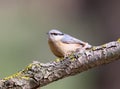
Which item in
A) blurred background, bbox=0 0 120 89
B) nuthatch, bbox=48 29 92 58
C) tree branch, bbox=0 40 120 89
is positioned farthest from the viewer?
blurred background, bbox=0 0 120 89

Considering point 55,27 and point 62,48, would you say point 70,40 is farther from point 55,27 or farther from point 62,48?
point 55,27

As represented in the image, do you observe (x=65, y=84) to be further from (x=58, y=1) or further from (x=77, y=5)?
(x=58, y=1)

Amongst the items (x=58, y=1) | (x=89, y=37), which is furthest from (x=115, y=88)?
(x=58, y=1)

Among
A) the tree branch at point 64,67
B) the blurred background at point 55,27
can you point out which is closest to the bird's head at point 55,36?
the tree branch at point 64,67

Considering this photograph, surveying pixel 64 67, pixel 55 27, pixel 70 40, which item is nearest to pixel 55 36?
pixel 70 40

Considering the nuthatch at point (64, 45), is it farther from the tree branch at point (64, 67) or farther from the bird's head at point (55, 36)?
the tree branch at point (64, 67)

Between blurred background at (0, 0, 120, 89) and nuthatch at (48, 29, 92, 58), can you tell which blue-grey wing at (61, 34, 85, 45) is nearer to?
nuthatch at (48, 29, 92, 58)

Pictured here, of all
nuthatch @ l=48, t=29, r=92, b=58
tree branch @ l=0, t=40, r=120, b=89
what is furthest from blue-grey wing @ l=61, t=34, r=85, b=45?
tree branch @ l=0, t=40, r=120, b=89
